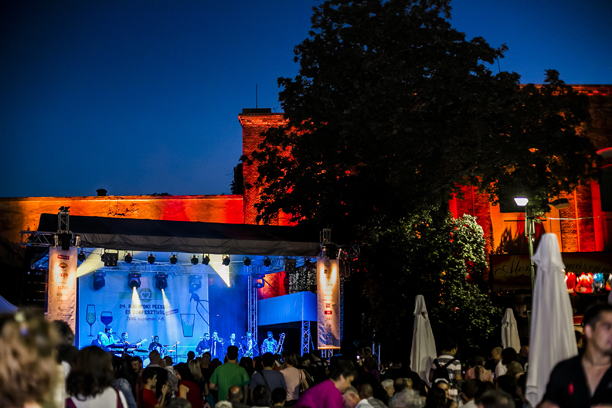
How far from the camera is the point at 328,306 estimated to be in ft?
53.0

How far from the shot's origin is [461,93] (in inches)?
607

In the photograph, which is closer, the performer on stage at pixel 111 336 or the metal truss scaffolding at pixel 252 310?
the performer on stage at pixel 111 336

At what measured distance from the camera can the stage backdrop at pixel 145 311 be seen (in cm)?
2016

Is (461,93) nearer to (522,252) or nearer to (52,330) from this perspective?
(522,252)

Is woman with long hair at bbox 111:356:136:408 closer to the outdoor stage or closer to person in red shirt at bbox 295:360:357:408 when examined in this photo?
person in red shirt at bbox 295:360:357:408

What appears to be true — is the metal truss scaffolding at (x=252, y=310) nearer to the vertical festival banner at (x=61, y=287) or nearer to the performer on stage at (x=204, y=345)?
the performer on stage at (x=204, y=345)

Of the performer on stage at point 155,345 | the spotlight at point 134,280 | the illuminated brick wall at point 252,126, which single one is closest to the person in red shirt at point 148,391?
the performer on stage at point 155,345

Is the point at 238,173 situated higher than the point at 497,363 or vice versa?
the point at 238,173

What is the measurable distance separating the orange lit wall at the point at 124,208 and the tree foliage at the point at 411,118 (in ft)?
28.8

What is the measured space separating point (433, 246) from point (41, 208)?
17.1 metres

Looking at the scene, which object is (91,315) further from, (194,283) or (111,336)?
(194,283)

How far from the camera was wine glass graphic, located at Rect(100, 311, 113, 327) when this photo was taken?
20.2 meters

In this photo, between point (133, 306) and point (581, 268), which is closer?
point (133, 306)

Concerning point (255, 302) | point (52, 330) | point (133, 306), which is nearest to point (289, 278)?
point (255, 302)
